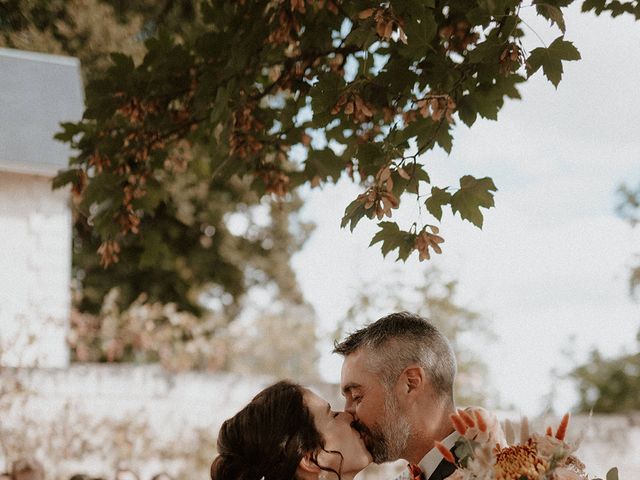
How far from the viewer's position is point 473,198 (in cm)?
290

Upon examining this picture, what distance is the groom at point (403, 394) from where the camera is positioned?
120 inches

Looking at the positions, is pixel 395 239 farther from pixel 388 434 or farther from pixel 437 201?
pixel 388 434

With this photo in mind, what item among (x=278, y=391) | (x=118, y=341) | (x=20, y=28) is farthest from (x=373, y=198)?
(x=118, y=341)

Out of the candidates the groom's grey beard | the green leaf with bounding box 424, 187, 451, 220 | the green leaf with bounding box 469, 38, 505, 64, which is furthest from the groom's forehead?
the green leaf with bounding box 469, 38, 505, 64

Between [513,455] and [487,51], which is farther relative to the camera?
[487,51]

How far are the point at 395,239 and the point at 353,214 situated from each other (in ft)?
0.83

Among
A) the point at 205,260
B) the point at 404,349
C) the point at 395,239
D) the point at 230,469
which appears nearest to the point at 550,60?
the point at 395,239

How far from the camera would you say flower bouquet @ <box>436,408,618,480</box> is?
2.12 m

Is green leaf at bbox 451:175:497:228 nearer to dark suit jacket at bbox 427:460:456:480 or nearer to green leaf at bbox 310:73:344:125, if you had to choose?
green leaf at bbox 310:73:344:125

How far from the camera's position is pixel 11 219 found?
10.2m

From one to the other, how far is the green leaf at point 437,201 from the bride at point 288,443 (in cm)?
72

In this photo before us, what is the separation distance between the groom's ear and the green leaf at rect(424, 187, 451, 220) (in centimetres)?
52

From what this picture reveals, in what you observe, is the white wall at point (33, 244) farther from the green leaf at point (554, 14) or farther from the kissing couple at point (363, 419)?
the green leaf at point (554, 14)

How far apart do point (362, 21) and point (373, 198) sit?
0.53 m
